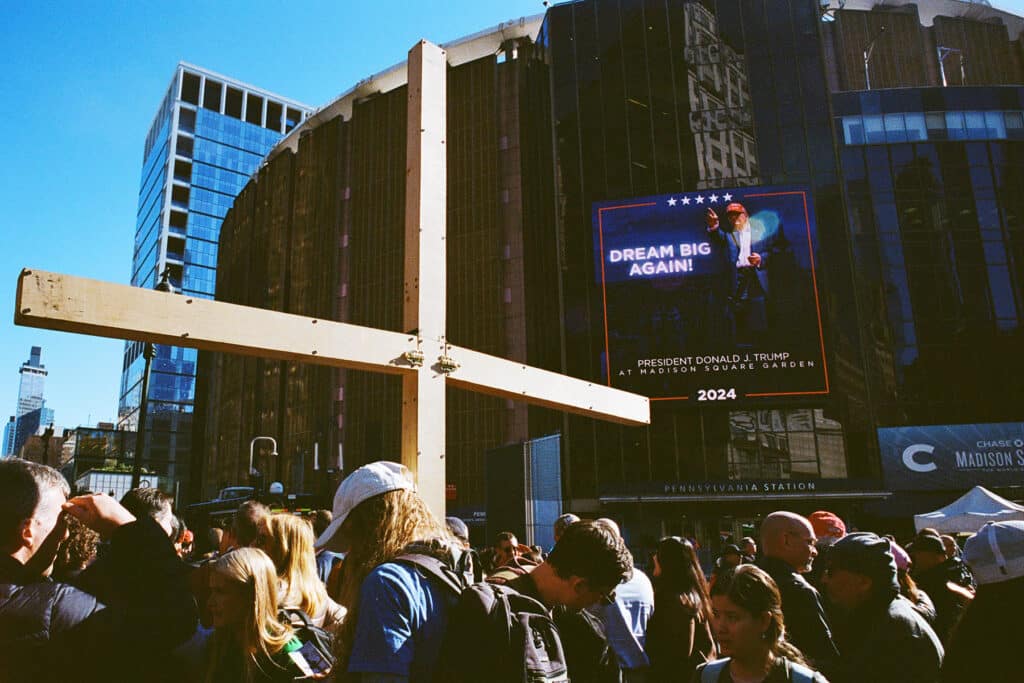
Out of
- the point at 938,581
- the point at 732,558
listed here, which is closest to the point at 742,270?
the point at 732,558

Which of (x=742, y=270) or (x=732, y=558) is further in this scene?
(x=742, y=270)

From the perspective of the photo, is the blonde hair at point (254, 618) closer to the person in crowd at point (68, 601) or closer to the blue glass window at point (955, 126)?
the person in crowd at point (68, 601)

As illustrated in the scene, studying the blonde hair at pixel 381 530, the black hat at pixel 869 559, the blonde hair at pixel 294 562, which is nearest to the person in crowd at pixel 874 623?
A: the black hat at pixel 869 559

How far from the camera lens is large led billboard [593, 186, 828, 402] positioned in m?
26.4

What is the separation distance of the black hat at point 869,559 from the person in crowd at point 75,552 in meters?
3.29

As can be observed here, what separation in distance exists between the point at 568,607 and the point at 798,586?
1876 mm

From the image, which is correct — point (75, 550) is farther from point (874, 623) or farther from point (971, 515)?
point (971, 515)

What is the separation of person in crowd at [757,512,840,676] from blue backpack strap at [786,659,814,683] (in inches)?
34.2

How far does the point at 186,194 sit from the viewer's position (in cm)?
9206

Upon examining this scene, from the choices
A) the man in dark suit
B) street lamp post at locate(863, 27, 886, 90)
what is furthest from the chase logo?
street lamp post at locate(863, 27, 886, 90)

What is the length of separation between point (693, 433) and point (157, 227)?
84.0m

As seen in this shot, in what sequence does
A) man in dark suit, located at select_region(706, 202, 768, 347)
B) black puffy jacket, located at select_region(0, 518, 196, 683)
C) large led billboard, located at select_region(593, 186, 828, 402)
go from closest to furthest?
black puffy jacket, located at select_region(0, 518, 196, 683)
large led billboard, located at select_region(593, 186, 828, 402)
man in dark suit, located at select_region(706, 202, 768, 347)

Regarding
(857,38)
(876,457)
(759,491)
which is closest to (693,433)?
(759,491)

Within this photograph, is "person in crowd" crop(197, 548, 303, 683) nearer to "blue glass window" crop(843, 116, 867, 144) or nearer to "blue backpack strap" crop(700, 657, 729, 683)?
"blue backpack strap" crop(700, 657, 729, 683)
